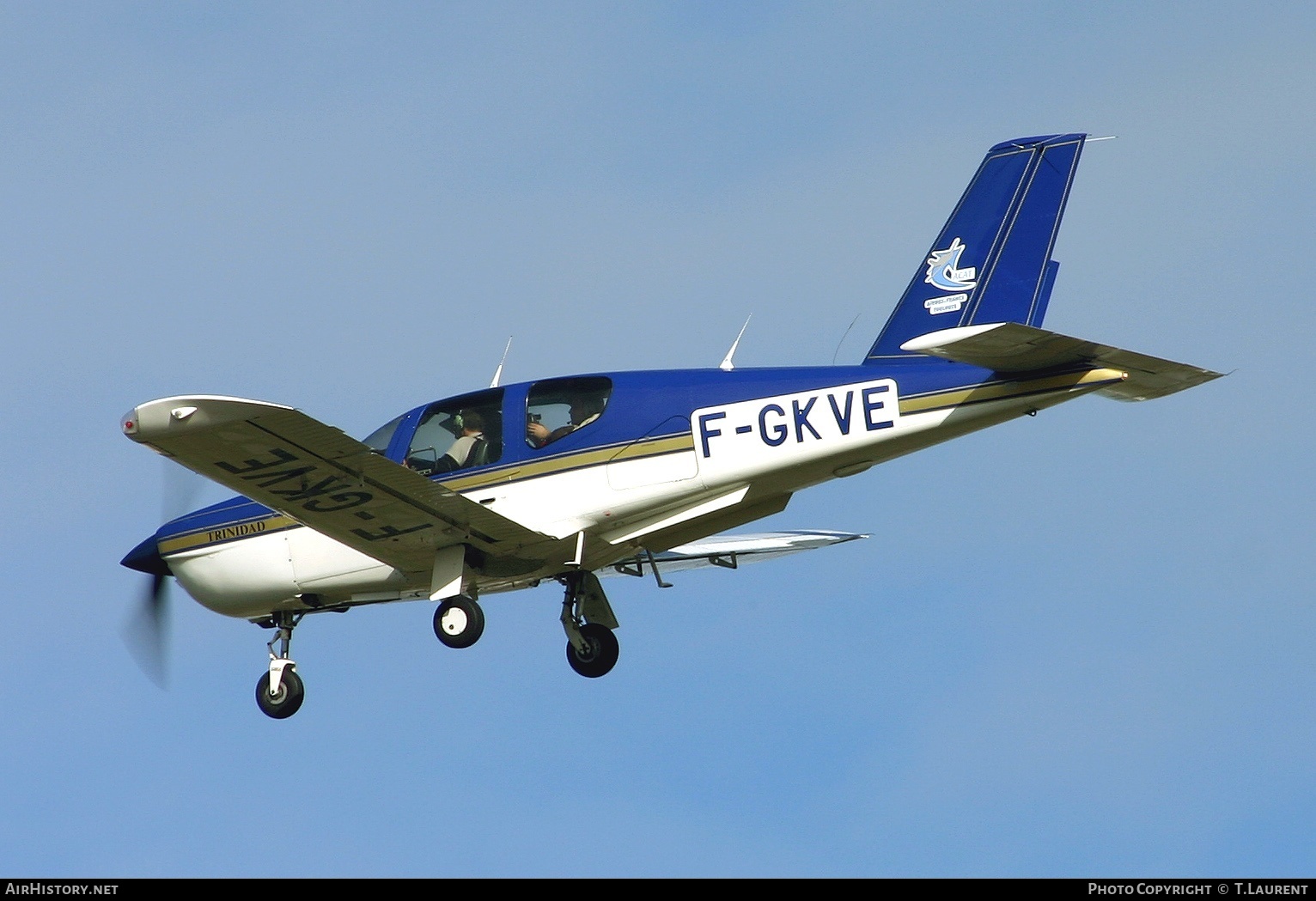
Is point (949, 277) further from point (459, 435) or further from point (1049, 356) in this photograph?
point (459, 435)

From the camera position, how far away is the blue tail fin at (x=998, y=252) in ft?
59.6

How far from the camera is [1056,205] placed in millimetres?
18406

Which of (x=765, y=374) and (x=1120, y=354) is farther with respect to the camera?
(x=765, y=374)

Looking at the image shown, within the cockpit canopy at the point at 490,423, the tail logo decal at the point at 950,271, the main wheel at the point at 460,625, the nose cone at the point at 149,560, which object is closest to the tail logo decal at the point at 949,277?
the tail logo decal at the point at 950,271

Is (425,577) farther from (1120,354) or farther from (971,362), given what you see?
(1120,354)

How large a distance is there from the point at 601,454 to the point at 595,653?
2462 millimetres

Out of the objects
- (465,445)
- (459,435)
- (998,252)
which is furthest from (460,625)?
(998,252)

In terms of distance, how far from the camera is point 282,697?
1930 cm

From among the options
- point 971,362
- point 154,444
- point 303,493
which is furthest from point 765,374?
point 154,444

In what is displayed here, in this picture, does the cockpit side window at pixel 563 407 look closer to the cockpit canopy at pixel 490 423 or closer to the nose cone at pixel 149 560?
the cockpit canopy at pixel 490 423

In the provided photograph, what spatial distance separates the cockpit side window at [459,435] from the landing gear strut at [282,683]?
8.13 feet

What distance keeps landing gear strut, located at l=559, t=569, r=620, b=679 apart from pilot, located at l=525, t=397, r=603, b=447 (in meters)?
1.76
